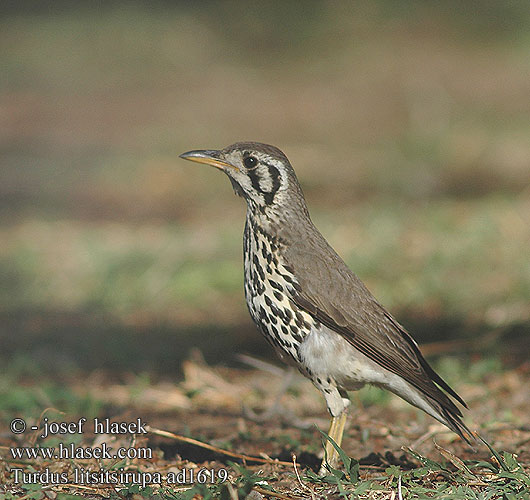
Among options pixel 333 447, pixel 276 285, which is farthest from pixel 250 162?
pixel 333 447

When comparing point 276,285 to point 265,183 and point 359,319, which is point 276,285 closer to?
point 359,319

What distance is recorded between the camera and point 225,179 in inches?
495

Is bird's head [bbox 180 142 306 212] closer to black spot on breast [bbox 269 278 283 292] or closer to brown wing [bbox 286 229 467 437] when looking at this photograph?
brown wing [bbox 286 229 467 437]

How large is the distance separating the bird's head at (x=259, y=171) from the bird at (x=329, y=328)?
5.0 inches

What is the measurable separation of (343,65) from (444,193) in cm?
1317

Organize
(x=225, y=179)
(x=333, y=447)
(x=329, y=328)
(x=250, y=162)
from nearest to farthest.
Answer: (x=333, y=447) < (x=329, y=328) < (x=250, y=162) < (x=225, y=179)

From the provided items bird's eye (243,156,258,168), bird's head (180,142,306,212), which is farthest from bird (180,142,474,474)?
bird's eye (243,156,258,168)

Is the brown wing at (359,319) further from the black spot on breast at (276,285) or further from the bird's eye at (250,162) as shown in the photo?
the bird's eye at (250,162)

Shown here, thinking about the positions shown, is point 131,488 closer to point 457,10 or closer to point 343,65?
point 343,65

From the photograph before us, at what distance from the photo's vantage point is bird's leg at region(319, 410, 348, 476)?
12.8 ft

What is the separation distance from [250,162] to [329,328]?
0.95 metres

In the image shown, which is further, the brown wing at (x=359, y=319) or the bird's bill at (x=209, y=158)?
the bird's bill at (x=209, y=158)

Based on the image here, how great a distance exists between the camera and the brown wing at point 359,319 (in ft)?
13.5

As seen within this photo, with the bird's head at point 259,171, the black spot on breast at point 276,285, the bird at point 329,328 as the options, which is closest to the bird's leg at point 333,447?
the bird at point 329,328
